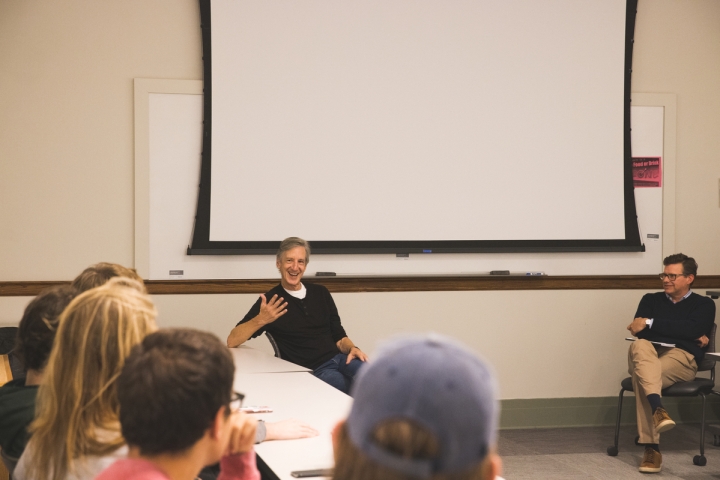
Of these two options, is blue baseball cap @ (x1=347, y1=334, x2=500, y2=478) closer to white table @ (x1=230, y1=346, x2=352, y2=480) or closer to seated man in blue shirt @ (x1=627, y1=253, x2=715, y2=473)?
white table @ (x1=230, y1=346, x2=352, y2=480)

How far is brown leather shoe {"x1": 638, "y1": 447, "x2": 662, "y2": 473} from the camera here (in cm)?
443

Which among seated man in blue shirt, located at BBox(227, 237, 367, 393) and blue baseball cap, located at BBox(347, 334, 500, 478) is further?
seated man in blue shirt, located at BBox(227, 237, 367, 393)

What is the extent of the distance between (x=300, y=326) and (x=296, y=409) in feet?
5.06

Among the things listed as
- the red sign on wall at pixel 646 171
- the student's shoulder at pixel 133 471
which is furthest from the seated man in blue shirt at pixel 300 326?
the student's shoulder at pixel 133 471

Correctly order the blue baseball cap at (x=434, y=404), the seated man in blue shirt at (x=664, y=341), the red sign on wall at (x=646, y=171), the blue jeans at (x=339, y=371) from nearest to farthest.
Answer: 1. the blue baseball cap at (x=434, y=404)
2. the blue jeans at (x=339, y=371)
3. the seated man in blue shirt at (x=664, y=341)
4. the red sign on wall at (x=646, y=171)

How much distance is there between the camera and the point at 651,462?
4453 millimetres

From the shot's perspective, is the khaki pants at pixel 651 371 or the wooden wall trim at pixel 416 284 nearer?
the khaki pants at pixel 651 371

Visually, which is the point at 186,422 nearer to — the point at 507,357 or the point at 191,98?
the point at 191,98

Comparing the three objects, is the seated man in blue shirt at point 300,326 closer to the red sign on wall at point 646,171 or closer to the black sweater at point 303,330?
the black sweater at point 303,330

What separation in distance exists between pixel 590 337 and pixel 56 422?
4.61 metres

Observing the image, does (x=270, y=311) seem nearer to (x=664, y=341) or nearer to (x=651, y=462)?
(x=651, y=462)

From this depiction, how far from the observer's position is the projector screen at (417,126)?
4.97 m

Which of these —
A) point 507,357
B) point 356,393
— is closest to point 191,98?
point 507,357

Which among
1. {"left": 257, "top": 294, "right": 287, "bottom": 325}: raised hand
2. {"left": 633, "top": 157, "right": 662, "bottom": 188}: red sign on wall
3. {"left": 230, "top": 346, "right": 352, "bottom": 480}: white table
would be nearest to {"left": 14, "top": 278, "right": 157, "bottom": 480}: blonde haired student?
{"left": 230, "top": 346, "right": 352, "bottom": 480}: white table
